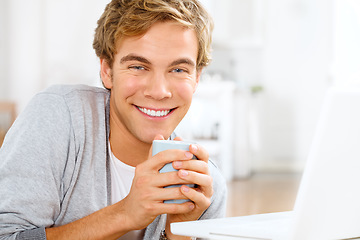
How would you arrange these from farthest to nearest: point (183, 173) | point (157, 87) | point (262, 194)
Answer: point (262, 194) < point (157, 87) < point (183, 173)

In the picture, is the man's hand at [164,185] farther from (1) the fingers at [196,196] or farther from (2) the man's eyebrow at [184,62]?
(2) the man's eyebrow at [184,62]

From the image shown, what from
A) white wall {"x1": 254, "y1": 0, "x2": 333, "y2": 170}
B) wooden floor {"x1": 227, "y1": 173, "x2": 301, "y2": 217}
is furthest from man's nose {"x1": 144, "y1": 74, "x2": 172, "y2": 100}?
white wall {"x1": 254, "y1": 0, "x2": 333, "y2": 170}

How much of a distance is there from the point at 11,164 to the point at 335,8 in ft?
15.9

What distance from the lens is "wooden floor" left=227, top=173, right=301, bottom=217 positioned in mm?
3361

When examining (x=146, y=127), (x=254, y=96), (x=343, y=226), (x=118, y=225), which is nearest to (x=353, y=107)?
(x=343, y=226)

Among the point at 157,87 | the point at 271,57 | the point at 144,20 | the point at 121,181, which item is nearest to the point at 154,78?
the point at 157,87

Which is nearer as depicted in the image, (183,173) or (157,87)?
(183,173)

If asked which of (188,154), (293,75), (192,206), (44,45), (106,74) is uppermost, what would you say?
(44,45)

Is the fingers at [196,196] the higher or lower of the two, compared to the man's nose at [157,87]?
lower

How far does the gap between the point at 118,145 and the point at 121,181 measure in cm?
11

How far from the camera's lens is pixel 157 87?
1202 mm

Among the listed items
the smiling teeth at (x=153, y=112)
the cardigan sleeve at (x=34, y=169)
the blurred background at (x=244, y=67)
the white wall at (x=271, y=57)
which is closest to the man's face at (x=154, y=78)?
the smiling teeth at (x=153, y=112)

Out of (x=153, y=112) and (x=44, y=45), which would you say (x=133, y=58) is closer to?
(x=153, y=112)

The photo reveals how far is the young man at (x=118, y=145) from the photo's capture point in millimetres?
969
